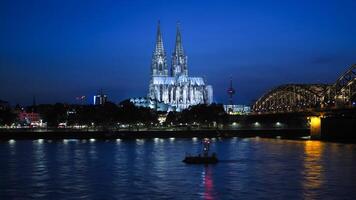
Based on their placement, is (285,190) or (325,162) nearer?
(285,190)

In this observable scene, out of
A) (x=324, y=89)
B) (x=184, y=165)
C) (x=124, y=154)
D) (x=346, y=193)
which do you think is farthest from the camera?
(x=324, y=89)

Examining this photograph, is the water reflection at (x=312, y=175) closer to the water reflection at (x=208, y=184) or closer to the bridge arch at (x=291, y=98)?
the water reflection at (x=208, y=184)

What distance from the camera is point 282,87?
6294 inches

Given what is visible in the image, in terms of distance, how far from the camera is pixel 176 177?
59156 mm

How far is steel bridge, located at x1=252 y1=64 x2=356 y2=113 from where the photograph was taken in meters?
124

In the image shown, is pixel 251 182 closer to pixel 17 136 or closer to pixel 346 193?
pixel 346 193

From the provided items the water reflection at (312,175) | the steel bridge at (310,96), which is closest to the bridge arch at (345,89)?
the steel bridge at (310,96)

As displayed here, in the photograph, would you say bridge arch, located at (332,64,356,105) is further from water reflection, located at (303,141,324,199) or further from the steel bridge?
water reflection, located at (303,141,324,199)

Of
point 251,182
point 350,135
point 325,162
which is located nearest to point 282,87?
point 350,135

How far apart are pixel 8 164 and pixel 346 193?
130 ft

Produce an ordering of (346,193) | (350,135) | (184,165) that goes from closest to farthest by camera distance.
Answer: (346,193) < (184,165) < (350,135)

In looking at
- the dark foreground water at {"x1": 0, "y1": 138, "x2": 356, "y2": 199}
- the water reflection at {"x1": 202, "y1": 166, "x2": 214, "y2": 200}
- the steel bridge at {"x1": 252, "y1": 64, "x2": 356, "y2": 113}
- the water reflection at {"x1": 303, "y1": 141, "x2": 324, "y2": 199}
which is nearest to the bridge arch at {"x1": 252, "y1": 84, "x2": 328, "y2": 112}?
the steel bridge at {"x1": 252, "y1": 64, "x2": 356, "y2": 113}

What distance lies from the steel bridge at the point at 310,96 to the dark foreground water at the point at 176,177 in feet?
131

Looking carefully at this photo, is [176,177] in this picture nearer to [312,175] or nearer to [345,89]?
[312,175]
